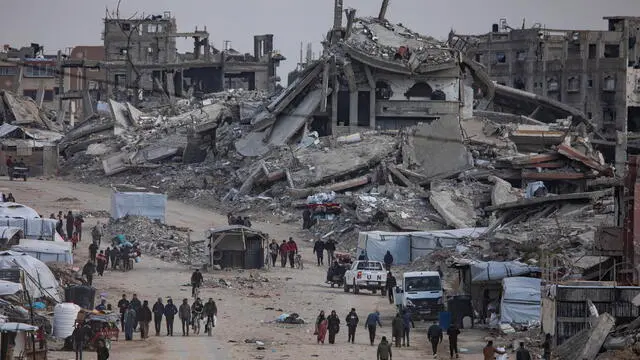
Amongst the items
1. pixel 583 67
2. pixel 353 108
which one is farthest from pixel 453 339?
pixel 583 67

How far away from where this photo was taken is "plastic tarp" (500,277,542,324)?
35.9 metres

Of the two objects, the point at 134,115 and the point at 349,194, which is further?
the point at 134,115

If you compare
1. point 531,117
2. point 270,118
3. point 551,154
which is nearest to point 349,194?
Answer: point 551,154

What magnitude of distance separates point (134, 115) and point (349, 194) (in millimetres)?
24872

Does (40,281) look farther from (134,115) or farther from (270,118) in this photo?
(134,115)

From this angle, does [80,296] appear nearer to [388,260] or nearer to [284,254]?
[388,260]

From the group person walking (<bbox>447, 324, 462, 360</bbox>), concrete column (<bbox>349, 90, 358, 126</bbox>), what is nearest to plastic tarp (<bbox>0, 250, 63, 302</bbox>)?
person walking (<bbox>447, 324, 462, 360</bbox>)

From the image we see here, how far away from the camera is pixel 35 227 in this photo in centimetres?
4547

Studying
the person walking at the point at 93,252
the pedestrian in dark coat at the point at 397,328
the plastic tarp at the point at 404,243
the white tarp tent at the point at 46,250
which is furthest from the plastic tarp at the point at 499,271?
the person walking at the point at 93,252

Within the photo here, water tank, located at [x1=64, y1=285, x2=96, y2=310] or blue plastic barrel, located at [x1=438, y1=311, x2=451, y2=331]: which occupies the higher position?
water tank, located at [x1=64, y1=285, x2=96, y2=310]

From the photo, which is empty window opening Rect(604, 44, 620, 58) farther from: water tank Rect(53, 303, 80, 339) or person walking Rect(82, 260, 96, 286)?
water tank Rect(53, 303, 80, 339)

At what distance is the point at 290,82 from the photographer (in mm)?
74438

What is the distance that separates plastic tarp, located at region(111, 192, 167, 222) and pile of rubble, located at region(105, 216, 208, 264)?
43 centimetres

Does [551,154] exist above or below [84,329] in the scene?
above
